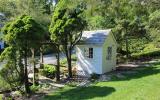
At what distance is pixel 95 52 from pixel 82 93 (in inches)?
295

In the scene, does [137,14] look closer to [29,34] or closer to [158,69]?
[158,69]

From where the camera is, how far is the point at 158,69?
2775 centimetres

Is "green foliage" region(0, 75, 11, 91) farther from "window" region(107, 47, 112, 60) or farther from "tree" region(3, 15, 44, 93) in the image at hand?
"window" region(107, 47, 112, 60)

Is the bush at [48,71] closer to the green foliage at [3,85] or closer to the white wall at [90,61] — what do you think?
the white wall at [90,61]

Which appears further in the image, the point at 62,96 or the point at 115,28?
the point at 115,28

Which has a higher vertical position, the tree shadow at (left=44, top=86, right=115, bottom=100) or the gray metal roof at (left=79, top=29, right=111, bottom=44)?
the gray metal roof at (left=79, top=29, right=111, bottom=44)

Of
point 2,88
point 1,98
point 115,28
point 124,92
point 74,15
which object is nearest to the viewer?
point 124,92

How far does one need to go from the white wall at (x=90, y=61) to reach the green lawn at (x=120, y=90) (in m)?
3.06

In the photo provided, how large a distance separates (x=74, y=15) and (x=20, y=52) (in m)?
6.23

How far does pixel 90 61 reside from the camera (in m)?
28.8

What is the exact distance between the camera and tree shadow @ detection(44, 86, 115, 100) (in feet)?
67.1

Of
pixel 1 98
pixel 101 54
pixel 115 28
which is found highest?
pixel 115 28

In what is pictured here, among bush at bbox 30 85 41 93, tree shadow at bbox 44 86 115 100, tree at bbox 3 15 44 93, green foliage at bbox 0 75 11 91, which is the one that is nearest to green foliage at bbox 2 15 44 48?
tree at bbox 3 15 44 93

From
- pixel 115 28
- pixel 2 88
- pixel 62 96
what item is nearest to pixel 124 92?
pixel 62 96
